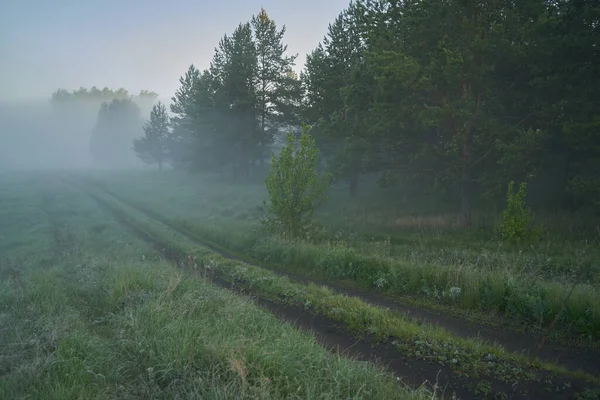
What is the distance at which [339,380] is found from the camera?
16.1 ft

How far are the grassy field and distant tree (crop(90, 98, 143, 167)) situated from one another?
111 meters

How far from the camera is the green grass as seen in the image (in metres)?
8.05

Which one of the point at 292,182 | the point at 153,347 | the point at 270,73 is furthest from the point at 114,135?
the point at 153,347

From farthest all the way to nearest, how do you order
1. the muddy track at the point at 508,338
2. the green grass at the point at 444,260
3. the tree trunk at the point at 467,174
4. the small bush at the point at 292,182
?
1. the tree trunk at the point at 467,174
2. the small bush at the point at 292,182
3. the green grass at the point at 444,260
4. the muddy track at the point at 508,338

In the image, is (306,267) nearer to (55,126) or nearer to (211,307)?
(211,307)

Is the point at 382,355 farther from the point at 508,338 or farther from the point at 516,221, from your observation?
the point at 516,221

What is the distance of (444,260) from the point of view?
12469 mm

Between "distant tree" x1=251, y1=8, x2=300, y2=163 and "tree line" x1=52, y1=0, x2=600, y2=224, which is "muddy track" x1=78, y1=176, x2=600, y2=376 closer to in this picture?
"tree line" x1=52, y1=0, x2=600, y2=224

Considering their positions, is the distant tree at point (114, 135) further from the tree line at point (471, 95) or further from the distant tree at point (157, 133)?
the tree line at point (471, 95)

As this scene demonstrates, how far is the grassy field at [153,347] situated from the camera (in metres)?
4.82

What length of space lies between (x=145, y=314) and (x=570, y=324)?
796cm

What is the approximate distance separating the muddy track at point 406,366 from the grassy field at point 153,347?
20.9 inches

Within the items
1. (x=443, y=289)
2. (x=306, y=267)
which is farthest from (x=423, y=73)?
(x=443, y=289)

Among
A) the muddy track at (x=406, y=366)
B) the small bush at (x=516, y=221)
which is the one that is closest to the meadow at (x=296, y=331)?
the muddy track at (x=406, y=366)
